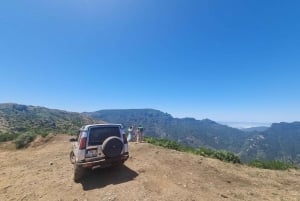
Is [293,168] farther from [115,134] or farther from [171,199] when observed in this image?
[115,134]

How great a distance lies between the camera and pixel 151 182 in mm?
8453

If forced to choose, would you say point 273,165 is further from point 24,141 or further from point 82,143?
point 24,141

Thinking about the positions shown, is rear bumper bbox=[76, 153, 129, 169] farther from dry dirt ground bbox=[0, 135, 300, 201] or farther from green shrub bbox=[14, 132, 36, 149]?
green shrub bbox=[14, 132, 36, 149]

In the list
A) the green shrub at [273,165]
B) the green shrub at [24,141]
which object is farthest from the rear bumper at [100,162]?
the green shrub at [24,141]

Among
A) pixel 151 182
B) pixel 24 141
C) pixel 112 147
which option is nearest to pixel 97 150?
pixel 112 147

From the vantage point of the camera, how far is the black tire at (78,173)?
28.5ft

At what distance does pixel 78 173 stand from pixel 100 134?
1.91m

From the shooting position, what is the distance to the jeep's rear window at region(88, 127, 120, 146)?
8.71 meters

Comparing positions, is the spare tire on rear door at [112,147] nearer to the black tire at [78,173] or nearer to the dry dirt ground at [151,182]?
the dry dirt ground at [151,182]

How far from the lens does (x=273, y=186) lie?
9211 mm

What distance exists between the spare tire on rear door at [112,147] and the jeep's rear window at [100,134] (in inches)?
15.2

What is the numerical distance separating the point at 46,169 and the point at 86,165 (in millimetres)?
5201

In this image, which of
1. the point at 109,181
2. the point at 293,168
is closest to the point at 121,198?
the point at 109,181

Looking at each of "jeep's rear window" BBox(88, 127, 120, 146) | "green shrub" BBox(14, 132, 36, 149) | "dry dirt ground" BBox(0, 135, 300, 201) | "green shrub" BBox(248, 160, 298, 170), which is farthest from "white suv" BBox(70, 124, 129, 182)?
"green shrub" BBox(14, 132, 36, 149)
